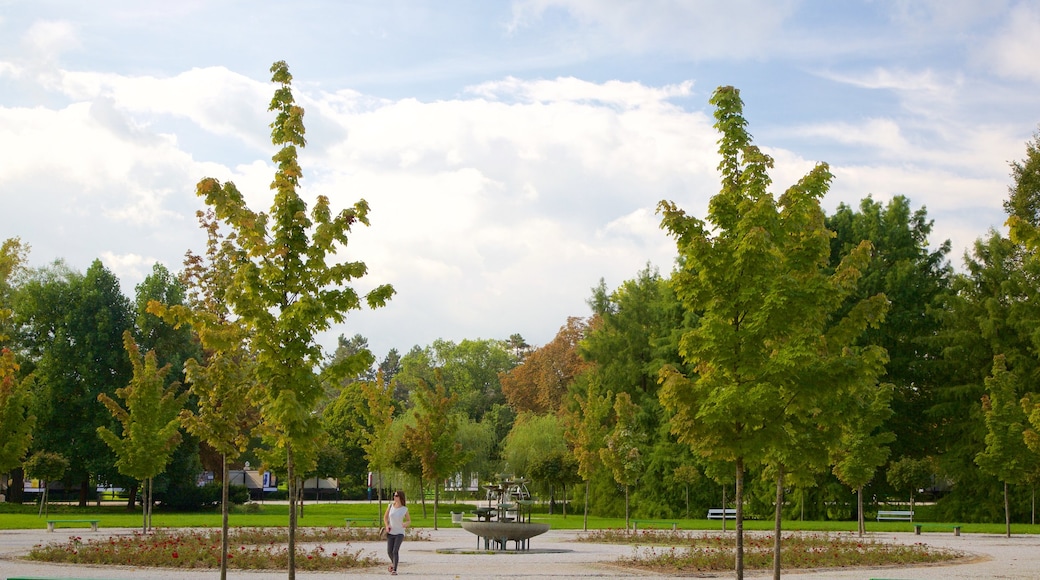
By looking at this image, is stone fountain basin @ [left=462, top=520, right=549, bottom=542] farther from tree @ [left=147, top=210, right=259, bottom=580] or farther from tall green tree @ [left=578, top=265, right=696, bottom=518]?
tall green tree @ [left=578, top=265, right=696, bottom=518]

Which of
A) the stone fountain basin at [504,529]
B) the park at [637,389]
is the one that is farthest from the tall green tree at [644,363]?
the stone fountain basin at [504,529]

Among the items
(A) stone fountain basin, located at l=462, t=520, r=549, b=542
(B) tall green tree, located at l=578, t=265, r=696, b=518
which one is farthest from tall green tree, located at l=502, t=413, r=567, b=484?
(A) stone fountain basin, located at l=462, t=520, r=549, b=542

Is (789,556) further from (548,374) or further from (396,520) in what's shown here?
(548,374)

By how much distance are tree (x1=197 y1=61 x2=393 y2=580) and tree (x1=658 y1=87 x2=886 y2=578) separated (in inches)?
179

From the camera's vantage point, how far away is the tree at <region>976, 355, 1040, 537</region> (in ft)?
113

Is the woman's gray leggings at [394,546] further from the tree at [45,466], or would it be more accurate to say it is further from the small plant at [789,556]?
the tree at [45,466]

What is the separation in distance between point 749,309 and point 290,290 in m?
6.43

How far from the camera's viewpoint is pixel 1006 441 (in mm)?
34812

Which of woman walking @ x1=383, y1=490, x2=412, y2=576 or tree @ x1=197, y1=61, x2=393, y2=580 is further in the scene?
woman walking @ x1=383, y1=490, x2=412, y2=576

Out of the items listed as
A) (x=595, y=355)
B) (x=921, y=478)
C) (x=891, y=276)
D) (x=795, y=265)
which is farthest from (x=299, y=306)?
(x=595, y=355)

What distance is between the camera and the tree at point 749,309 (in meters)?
13.6

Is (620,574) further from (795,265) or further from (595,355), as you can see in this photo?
(595,355)

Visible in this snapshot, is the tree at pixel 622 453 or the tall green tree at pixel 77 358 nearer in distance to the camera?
the tree at pixel 622 453

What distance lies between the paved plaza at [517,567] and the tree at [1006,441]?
6477 mm
